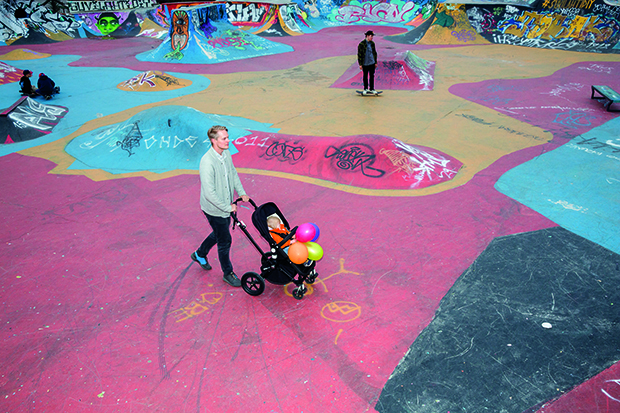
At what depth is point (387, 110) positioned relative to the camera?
11.8 metres

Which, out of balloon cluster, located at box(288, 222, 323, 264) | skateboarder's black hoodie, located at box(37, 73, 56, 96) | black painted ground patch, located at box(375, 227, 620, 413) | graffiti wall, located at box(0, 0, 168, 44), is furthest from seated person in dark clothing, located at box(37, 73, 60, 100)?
graffiti wall, located at box(0, 0, 168, 44)

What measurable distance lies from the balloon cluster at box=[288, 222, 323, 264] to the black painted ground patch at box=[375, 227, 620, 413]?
1.54m

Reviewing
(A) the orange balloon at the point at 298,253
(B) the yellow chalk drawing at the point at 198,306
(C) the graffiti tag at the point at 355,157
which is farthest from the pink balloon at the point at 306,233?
(C) the graffiti tag at the point at 355,157

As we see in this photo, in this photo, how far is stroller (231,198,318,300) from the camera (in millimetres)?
4246

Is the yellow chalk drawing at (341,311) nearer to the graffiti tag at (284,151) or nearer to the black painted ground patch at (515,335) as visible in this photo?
the black painted ground patch at (515,335)

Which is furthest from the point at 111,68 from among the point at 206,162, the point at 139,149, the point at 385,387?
the point at 385,387

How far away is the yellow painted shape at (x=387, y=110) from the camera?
8594 mm

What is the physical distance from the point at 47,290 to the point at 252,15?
31.4 metres

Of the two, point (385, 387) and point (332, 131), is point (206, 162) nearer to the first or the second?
point (385, 387)

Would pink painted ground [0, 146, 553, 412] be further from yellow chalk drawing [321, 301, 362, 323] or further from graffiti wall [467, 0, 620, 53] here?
graffiti wall [467, 0, 620, 53]

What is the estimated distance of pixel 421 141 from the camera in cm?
922

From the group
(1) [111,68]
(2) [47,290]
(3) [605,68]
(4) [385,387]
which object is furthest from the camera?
(1) [111,68]

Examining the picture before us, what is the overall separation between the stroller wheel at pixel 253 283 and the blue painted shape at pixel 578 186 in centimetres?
510

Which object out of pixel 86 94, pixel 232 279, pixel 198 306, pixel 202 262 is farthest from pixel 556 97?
pixel 86 94
